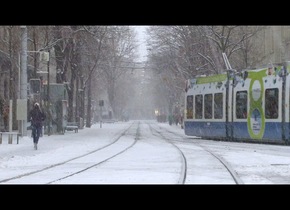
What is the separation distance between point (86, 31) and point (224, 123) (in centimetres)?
Result: 1513

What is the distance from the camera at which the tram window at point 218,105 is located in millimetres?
29062

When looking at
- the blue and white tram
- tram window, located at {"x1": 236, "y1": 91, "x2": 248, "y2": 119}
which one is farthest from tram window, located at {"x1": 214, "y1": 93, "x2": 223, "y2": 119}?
tram window, located at {"x1": 236, "y1": 91, "x2": 248, "y2": 119}

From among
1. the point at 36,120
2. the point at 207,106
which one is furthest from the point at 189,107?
the point at 36,120

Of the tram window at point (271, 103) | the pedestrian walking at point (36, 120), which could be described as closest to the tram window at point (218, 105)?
the tram window at point (271, 103)

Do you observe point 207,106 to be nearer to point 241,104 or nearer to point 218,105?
point 218,105

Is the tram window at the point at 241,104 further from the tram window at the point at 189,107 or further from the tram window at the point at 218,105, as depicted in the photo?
the tram window at the point at 189,107

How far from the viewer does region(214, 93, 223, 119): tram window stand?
29062mm

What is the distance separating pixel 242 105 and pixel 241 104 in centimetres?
11

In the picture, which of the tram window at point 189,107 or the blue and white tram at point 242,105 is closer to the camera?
the blue and white tram at point 242,105

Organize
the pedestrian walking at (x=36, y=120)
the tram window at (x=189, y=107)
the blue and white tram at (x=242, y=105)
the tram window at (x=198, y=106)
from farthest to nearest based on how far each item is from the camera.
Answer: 1. the tram window at (x=189, y=107)
2. the tram window at (x=198, y=106)
3. the blue and white tram at (x=242, y=105)
4. the pedestrian walking at (x=36, y=120)

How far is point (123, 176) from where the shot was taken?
13.4m

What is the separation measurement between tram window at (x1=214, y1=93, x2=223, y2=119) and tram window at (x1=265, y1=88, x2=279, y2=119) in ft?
13.9
